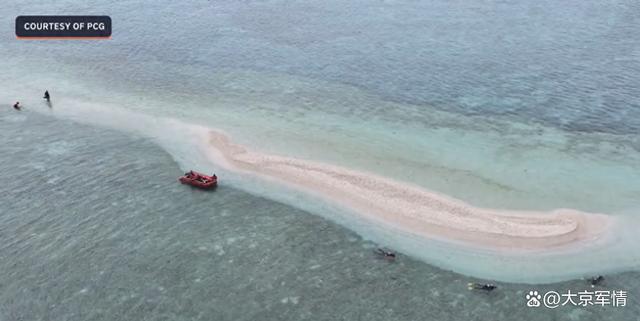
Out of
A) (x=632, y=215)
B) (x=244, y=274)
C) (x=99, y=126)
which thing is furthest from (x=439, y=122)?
(x=99, y=126)

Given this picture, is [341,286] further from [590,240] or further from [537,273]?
[590,240]

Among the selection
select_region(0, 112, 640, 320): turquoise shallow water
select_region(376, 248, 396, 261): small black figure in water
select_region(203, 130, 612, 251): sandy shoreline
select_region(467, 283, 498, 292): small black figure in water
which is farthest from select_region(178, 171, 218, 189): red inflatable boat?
select_region(467, 283, 498, 292): small black figure in water

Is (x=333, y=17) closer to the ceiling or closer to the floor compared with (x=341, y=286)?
closer to the ceiling

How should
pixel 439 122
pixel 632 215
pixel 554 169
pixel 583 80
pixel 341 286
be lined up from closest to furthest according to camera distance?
1. pixel 341 286
2. pixel 632 215
3. pixel 554 169
4. pixel 439 122
5. pixel 583 80

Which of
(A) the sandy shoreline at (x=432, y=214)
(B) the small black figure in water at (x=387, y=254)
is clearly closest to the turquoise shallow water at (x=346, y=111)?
(B) the small black figure in water at (x=387, y=254)
